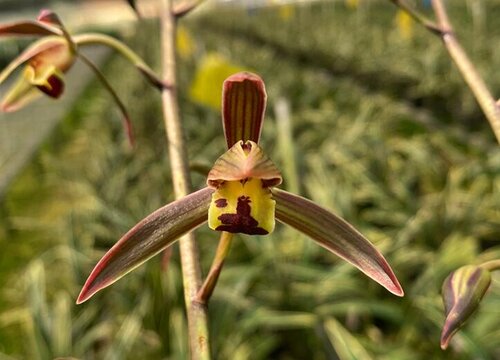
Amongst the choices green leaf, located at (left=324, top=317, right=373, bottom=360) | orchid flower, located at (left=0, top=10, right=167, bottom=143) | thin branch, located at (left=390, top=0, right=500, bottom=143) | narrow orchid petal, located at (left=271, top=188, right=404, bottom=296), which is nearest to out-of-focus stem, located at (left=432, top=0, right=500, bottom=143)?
thin branch, located at (left=390, top=0, right=500, bottom=143)

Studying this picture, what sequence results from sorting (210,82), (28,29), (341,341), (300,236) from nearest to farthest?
(28,29)
(341,341)
(210,82)
(300,236)

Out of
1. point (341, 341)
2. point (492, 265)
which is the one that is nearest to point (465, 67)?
point (492, 265)

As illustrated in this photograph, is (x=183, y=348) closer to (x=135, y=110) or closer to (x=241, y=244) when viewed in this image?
(x=241, y=244)

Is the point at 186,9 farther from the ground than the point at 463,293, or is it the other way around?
the point at 186,9

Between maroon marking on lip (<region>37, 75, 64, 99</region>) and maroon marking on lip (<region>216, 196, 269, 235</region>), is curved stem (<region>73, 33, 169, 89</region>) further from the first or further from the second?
maroon marking on lip (<region>216, 196, 269, 235</region>)

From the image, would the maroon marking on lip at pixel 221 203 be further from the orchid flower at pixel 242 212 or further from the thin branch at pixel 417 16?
the thin branch at pixel 417 16

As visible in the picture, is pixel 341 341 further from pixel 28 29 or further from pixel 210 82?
pixel 28 29
